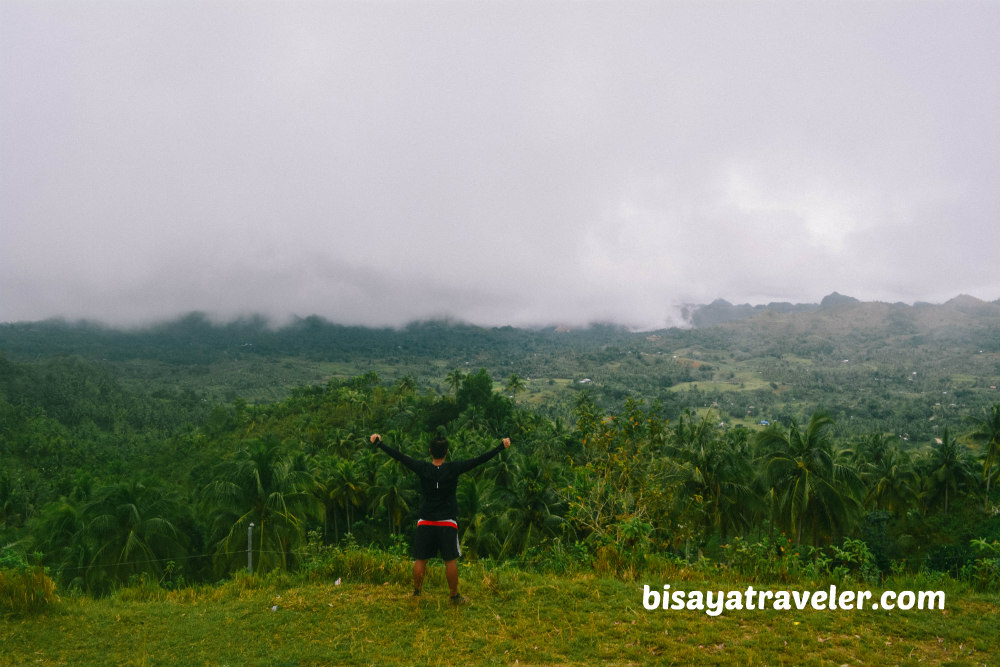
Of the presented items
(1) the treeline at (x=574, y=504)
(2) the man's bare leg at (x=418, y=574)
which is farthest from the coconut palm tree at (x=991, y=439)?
(2) the man's bare leg at (x=418, y=574)

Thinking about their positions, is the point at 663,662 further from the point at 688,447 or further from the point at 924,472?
the point at 924,472

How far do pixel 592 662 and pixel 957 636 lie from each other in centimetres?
399

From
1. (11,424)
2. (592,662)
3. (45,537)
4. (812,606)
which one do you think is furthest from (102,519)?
(11,424)

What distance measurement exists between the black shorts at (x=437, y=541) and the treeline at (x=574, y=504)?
8.82ft

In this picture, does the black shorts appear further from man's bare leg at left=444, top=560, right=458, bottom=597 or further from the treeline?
the treeline

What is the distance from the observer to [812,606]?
232 inches

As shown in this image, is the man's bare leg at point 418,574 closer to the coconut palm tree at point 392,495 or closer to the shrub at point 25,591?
the shrub at point 25,591

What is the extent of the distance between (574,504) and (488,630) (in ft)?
12.7

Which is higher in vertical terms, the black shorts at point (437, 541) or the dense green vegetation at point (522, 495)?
the black shorts at point (437, 541)

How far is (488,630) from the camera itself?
553cm

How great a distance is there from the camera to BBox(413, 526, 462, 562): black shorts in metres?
6.00

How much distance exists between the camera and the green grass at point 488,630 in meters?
5.00

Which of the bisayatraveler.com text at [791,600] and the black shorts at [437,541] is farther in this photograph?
the black shorts at [437,541]

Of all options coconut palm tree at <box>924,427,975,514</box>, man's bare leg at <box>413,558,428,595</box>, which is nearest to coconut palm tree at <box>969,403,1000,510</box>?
Answer: coconut palm tree at <box>924,427,975,514</box>
